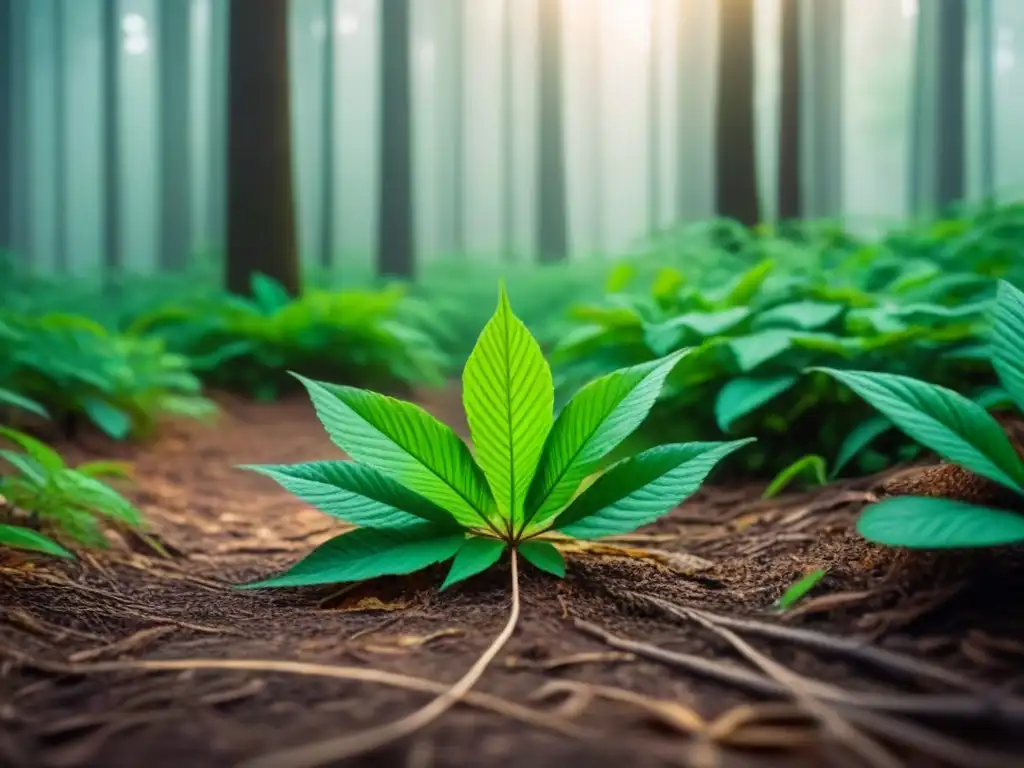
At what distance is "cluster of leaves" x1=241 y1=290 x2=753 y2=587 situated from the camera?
4.62 ft

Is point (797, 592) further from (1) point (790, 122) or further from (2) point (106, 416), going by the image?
(1) point (790, 122)

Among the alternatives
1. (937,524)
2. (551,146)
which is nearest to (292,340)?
(937,524)

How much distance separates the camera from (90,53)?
77.9 feet

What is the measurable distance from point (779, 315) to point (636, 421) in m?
1.44

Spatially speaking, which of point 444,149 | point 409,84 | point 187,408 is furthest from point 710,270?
point 444,149

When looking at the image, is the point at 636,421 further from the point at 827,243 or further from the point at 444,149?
the point at 444,149

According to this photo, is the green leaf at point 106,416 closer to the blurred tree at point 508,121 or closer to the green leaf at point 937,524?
the green leaf at point 937,524

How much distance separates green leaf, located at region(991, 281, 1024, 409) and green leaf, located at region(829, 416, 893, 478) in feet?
2.40

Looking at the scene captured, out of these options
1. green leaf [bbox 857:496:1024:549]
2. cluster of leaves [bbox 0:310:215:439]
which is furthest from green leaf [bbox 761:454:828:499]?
cluster of leaves [bbox 0:310:215:439]

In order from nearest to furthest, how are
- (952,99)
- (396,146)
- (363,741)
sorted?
(363,741) < (396,146) < (952,99)

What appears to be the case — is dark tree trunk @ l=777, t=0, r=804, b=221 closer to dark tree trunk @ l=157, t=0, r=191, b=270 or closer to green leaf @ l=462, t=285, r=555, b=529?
green leaf @ l=462, t=285, r=555, b=529

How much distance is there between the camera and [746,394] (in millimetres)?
2293

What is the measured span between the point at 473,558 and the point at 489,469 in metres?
0.17

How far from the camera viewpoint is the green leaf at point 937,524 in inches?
42.5
